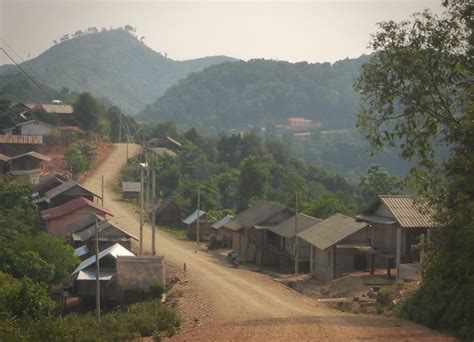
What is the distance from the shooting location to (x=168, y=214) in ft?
185

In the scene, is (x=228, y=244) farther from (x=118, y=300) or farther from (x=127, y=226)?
(x=118, y=300)

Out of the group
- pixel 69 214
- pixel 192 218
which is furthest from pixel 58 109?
pixel 69 214

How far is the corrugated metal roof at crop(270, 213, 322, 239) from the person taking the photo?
36938mm

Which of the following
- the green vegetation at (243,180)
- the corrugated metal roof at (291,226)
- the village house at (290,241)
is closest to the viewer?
the village house at (290,241)

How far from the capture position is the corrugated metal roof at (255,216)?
41338 millimetres

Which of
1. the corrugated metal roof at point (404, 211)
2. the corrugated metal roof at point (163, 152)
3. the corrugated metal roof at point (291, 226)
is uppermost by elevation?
the corrugated metal roof at point (163, 152)

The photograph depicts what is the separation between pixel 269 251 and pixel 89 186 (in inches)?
1128

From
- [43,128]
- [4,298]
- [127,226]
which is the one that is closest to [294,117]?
[43,128]

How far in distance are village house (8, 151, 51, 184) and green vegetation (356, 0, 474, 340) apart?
46.2m

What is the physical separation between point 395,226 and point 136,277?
11.7 m

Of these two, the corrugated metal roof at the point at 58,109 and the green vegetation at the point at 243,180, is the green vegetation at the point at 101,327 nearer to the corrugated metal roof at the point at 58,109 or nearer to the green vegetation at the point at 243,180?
the green vegetation at the point at 243,180

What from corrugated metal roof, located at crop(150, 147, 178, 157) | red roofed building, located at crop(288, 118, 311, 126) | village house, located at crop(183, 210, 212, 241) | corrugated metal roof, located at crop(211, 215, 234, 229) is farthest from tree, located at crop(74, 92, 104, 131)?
red roofed building, located at crop(288, 118, 311, 126)

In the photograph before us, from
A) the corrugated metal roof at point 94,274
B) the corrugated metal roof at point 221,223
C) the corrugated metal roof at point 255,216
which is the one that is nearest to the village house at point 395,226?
the corrugated metal roof at point 255,216

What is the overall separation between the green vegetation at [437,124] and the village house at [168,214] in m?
37.6
